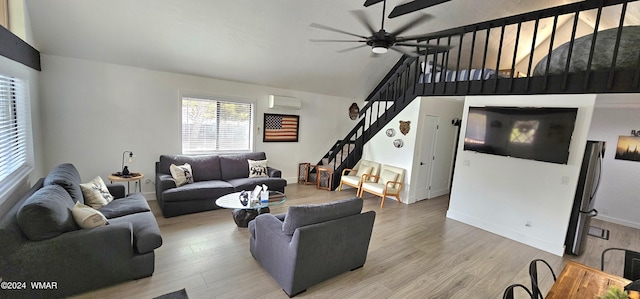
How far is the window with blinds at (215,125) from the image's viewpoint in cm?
525

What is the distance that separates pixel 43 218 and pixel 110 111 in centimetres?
287

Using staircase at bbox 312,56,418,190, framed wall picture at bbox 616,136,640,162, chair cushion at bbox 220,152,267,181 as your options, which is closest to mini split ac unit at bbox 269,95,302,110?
chair cushion at bbox 220,152,267,181

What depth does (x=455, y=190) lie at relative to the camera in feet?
15.9

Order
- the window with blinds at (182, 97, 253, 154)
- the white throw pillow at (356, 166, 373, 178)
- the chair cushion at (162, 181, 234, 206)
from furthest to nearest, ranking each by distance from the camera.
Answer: the white throw pillow at (356, 166, 373, 178) < the window with blinds at (182, 97, 253, 154) < the chair cushion at (162, 181, 234, 206)

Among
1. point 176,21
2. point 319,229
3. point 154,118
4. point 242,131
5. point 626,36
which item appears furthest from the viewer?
point 242,131

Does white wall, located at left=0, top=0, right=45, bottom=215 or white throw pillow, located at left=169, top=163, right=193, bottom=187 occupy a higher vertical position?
white wall, located at left=0, top=0, right=45, bottom=215

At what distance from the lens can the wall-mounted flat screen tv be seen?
3.62 meters

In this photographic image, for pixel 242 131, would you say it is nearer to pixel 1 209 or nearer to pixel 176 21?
pixel 176 21

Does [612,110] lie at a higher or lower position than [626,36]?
lower

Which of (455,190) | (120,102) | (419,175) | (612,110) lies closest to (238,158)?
(120,102)

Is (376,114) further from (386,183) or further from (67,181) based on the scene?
(67,181)

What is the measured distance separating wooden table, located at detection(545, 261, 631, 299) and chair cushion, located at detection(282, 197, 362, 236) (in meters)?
1.62

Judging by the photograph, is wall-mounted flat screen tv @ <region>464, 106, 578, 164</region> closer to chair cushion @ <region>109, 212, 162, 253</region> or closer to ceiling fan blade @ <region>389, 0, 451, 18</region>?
ceiling fan blade @ <region>389, 0, 451, 18</region>

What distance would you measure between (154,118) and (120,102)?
551 mm
